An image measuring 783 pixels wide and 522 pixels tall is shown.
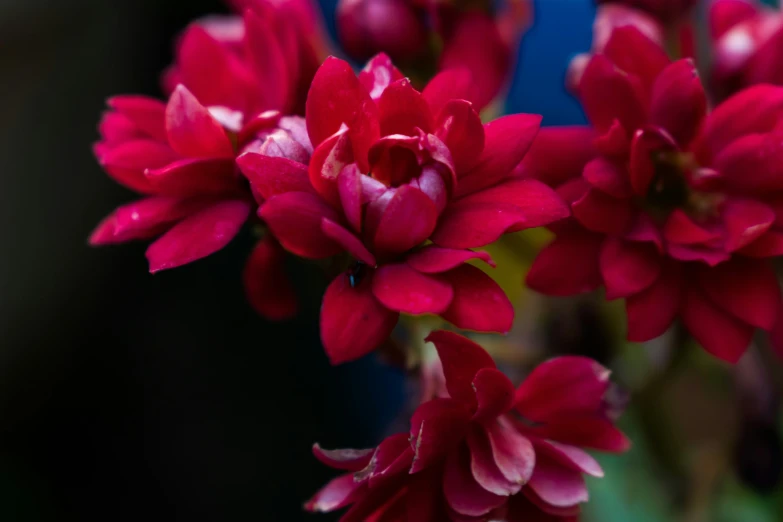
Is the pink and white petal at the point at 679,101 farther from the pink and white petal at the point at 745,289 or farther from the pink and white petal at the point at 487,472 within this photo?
the pink and white petal at the point at 487,472

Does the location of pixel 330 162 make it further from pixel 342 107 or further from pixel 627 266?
pixel 627 266

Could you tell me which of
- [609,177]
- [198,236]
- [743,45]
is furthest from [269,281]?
[743,45]

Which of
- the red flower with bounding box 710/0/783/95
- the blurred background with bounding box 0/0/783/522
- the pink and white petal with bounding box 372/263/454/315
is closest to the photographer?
the pink and white petal with bounding box 372/263/454/315

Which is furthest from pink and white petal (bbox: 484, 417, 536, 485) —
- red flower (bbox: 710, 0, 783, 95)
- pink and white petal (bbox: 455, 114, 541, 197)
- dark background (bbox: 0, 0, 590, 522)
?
dark background (bbox: 0, 0, 590, 522)

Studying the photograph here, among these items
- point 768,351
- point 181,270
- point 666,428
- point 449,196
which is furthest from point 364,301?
point 181,270

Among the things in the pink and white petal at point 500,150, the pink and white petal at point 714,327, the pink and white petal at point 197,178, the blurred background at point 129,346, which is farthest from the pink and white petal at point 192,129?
the blurred background at point 129,346

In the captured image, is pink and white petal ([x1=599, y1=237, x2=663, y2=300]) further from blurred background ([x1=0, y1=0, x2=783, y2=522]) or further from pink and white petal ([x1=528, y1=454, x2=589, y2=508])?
blurred background ([x1=0, y1=0, x2=783, y2=522])
